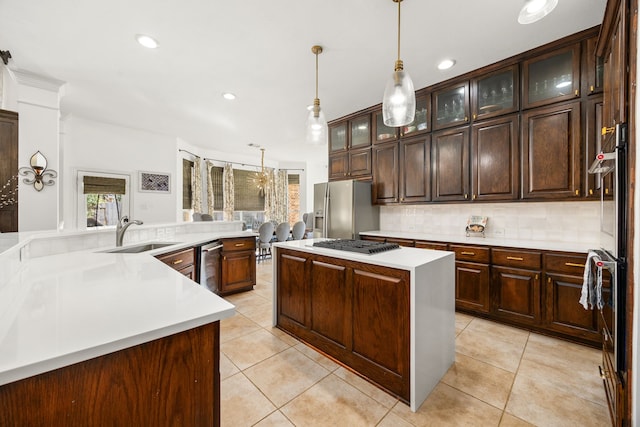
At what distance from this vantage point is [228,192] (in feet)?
23.1

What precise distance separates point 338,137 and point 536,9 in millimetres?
3255

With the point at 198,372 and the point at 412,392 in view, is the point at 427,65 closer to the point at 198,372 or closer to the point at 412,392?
the point at 412,392

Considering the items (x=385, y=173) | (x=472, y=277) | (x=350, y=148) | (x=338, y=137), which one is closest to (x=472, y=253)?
(x=472, y=277)

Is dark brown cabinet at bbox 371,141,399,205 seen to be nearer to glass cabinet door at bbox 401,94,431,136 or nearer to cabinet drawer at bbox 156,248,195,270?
glass cabinet door at bbox 401,94,431,136

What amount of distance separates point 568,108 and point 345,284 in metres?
2.63

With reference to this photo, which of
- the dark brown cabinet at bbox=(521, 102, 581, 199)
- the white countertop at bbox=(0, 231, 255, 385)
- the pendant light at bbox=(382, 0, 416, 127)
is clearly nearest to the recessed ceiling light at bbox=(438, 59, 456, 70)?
the dark brown cabinet at bbox=(521, 102, 581, 199)

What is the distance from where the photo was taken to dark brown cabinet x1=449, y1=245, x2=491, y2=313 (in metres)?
2.69

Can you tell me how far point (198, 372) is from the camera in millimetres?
839

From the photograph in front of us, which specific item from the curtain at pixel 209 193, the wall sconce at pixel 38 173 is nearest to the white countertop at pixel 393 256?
the wall sconce at pixel 38 173

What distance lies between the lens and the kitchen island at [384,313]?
1.56 m

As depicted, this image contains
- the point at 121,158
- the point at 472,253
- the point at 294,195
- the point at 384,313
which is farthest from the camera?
the point at 294,195

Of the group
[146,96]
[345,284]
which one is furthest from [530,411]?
[146,96]

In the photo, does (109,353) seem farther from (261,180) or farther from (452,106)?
(261,180)

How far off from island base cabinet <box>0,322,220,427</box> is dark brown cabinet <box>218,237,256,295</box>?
2.82 m
